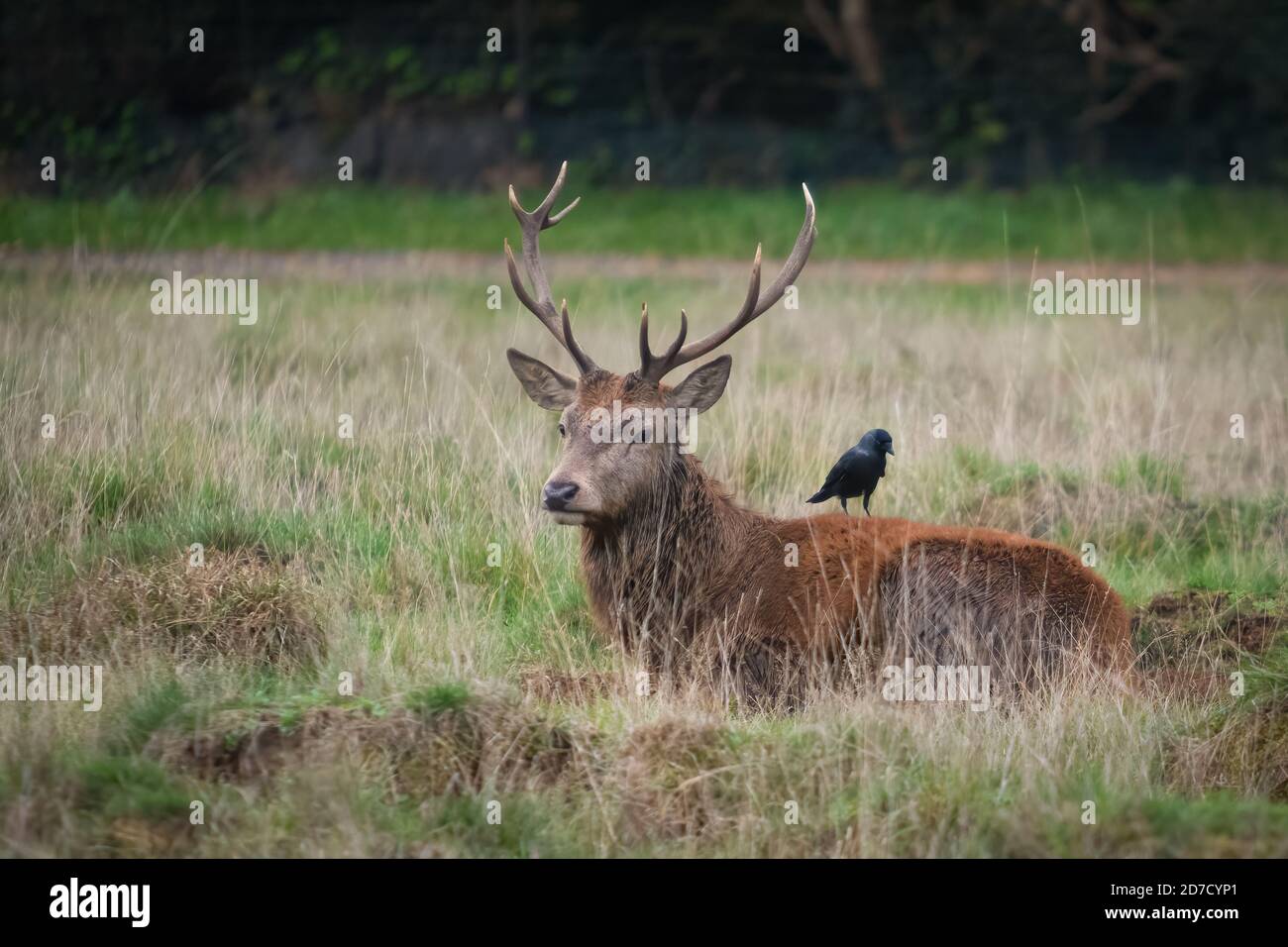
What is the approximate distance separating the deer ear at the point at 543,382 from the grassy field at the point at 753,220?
10935 millimetres

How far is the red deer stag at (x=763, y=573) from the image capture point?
21.6ft

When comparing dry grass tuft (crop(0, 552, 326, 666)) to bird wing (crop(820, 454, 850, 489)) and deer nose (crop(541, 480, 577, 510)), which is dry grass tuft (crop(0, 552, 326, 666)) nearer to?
deer nose (crop(541, 480, 577, 510))

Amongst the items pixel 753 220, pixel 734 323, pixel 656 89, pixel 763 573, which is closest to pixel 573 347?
pixel 734 323

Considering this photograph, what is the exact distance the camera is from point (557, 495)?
6422 millimetres

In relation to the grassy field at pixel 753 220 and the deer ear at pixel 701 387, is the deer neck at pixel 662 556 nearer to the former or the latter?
the deer ear at pixel 701 387

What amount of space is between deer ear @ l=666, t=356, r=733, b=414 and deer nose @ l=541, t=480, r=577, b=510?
81 centimetres

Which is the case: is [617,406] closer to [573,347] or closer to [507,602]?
[573,347]

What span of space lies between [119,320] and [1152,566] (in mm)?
6241

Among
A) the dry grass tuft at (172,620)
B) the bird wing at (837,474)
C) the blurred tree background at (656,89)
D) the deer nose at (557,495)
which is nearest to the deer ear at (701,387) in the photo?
the bird wing at (837,474)

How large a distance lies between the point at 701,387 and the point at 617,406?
1.53 ft

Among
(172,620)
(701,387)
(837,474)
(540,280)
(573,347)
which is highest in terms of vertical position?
(540,280)

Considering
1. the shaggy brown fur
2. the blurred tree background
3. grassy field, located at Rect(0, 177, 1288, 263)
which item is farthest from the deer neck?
the blurred tree background

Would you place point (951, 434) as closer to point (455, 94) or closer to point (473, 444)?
point (473, 444)

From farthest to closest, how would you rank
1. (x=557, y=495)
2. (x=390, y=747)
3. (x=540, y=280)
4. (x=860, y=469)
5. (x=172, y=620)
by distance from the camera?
(x=540, y=280), (x=860, y=469), (x=172, y=620), (x=557, y=495), (x=390, y=747)
